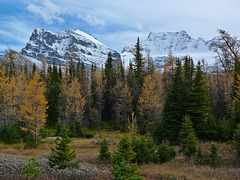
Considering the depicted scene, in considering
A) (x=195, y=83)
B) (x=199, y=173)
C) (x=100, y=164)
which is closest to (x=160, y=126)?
(x=195, y=83)

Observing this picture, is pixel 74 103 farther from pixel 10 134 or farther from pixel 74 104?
pixel 10 134

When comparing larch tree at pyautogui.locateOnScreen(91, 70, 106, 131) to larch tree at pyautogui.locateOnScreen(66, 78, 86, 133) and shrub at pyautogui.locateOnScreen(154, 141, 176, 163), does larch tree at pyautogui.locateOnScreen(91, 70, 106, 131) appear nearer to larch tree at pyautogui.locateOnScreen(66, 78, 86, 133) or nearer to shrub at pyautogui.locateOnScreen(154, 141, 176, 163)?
larch tree at pyautogui.locateOnScreen(66, 78, 86, 133)

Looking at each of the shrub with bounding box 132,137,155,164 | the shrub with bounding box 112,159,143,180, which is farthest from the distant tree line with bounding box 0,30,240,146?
the shrub with bounding box 112,159,143,180

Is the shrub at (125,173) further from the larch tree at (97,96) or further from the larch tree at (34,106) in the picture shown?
the larch tree at (97,96)

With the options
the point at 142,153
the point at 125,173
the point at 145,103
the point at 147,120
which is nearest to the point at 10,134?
the point at 145,103

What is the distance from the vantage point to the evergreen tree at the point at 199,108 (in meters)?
19.5

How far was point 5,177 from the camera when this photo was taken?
23.7ft

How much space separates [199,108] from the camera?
1986 centimetres

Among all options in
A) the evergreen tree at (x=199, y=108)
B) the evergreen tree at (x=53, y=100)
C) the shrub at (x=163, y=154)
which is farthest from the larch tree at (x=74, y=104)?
the shrub at (x=163, y=154)

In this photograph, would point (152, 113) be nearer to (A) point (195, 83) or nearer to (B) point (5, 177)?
(A) point (195, 83)

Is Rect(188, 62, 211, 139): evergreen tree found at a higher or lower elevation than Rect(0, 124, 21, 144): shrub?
higher

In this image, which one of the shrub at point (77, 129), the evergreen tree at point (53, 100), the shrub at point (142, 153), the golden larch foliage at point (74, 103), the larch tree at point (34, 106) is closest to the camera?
the shrub at point (142, 153)

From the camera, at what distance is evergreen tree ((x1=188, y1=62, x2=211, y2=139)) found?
63.8 feet

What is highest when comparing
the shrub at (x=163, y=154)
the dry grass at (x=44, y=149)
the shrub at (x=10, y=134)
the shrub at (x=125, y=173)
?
the shrub at (x=125, y=173)
